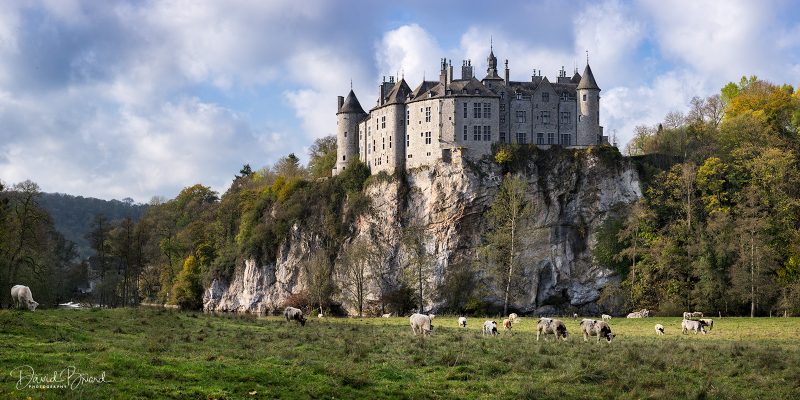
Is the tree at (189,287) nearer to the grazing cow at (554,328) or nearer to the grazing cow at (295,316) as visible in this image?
the grazing cow at (295,316)

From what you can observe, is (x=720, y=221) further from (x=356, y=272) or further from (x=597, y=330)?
(x=597, y=330)

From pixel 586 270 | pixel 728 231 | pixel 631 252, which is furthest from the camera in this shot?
pixel 586 270

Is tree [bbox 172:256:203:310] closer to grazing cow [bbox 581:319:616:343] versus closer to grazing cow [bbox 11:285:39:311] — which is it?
grazing cow [bbox 11:285:39:311]

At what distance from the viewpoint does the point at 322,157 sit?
405 feet

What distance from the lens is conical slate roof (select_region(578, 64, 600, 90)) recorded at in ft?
304

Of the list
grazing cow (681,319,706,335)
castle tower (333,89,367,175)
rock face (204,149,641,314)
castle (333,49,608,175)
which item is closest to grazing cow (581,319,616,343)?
grazing cow (681,319,706,335)

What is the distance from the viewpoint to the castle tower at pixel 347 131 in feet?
343

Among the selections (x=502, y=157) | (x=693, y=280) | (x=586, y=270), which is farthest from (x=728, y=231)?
(x=502, y=157)

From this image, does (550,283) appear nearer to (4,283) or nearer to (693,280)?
(693,280)

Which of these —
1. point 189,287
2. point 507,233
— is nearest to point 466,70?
point 507,233

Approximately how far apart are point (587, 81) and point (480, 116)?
513 inches

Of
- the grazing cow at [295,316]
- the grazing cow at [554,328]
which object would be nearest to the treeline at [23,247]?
the grazing cow at [295,316]

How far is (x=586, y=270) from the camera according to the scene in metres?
86.8

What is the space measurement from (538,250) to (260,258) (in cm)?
3732
